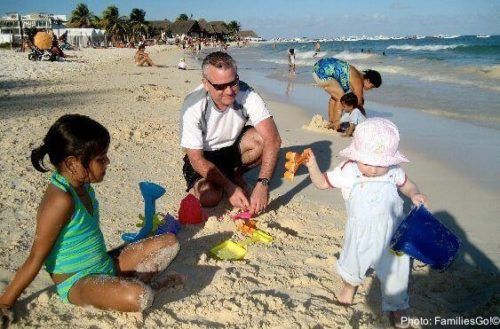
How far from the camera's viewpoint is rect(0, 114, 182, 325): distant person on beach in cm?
204

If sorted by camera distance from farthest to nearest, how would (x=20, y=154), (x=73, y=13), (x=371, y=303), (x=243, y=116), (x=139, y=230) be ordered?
(x=73, y=13) → (x=20, y=154) → (x=243, y=116) → (x=139, y=230) → (x=371, y=303)

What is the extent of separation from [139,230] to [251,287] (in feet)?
3.86

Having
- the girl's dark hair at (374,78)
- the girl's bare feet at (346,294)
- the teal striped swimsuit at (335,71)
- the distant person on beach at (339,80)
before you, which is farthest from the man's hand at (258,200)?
the teal striped swimsuit at (335,71)

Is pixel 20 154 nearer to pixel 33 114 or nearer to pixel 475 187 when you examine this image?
pixel 33 114

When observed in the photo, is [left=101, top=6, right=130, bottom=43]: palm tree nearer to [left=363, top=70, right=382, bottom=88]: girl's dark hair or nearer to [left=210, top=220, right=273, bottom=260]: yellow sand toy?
[left=363, top=70, right=382, bottom=88]: girl's dark hair

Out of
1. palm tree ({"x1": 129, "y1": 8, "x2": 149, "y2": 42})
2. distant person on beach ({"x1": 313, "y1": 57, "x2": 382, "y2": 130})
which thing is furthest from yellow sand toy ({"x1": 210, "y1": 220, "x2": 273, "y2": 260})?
palm tree ({"x1": 129, "y1": 8, "x2": 149, "y2": 42})

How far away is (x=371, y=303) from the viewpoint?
7.96 feet

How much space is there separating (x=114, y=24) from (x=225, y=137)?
2680 inches

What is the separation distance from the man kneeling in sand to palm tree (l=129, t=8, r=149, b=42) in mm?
69983

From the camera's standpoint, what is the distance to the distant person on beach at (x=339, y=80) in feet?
20.8

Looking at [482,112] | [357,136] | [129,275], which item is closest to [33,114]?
[129,275]

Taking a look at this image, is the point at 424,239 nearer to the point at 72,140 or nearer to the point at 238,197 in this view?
the point at 238,197

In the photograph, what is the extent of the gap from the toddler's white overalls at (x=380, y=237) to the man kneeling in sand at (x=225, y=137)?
1.22 m

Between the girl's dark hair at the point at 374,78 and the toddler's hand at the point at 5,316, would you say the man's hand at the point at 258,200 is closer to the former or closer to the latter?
the toddler's hand at the point at 5,316
